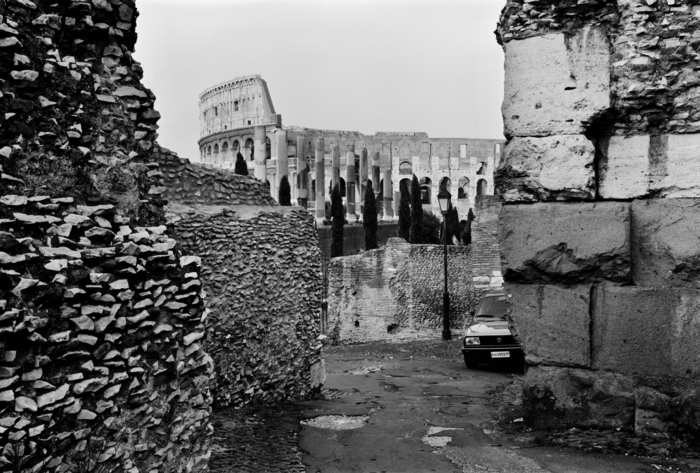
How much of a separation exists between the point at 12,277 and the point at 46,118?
26.9 inches

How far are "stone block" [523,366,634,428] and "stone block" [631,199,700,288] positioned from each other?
74 centimetres

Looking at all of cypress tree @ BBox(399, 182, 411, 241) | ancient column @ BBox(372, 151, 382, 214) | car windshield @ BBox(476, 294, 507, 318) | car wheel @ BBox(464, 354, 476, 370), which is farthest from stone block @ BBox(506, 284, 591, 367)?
ancient column @ BBox(372, 151, 382, 214)

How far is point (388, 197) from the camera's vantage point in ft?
213

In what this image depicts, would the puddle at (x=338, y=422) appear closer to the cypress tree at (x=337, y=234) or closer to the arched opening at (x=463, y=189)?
the cypress tree at (x=337, y=234)

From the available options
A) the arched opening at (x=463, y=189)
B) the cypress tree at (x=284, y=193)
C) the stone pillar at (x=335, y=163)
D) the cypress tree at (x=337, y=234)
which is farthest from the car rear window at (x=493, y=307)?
the arched opening at (x=463, y=189)

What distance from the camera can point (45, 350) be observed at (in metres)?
2.57

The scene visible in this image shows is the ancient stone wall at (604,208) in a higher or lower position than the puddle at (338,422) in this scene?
higher

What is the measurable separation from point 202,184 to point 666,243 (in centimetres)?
399

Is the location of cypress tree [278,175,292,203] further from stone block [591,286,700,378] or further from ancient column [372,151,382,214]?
stone block [591,286,700,378]

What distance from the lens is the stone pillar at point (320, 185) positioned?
185 ft

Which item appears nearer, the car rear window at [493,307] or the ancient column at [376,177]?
the car rear window at [493,307]

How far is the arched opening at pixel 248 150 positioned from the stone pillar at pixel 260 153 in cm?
580

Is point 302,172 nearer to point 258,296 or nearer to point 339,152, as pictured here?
point 339,152

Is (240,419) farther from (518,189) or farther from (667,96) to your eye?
(667,96)
